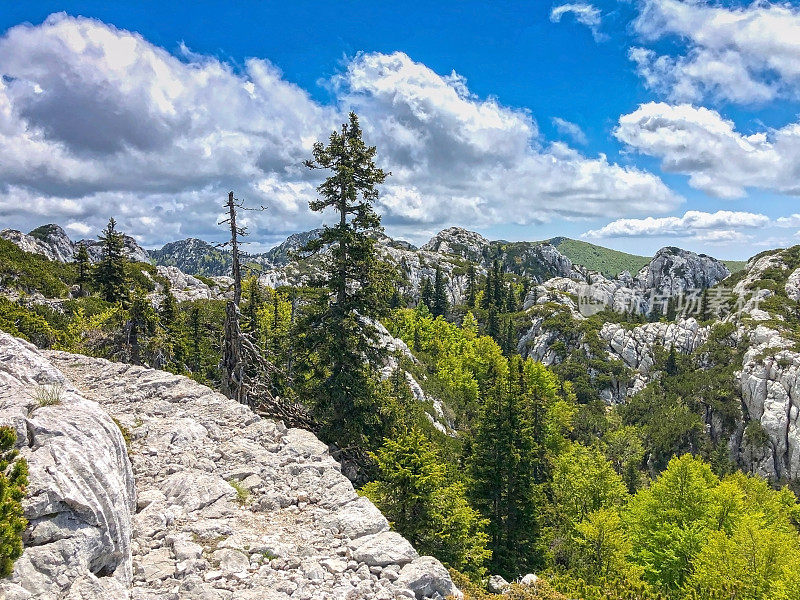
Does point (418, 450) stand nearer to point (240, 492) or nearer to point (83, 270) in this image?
point (240, 492)

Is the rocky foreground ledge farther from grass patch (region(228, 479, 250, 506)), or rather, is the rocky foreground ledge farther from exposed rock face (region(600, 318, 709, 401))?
exposed rock face (region(600, 318, 709, 401))

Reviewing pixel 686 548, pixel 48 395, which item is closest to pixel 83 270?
pixel 48 395

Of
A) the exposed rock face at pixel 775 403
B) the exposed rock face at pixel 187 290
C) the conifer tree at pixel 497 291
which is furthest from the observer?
the conifer tree at pixel 497 291

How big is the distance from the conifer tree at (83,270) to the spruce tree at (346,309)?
114ft

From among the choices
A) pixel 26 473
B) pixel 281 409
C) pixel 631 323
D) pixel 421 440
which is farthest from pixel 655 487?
pixel 631 323

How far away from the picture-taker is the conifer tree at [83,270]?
43.6m

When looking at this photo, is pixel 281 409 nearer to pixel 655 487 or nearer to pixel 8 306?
pixel 8 306

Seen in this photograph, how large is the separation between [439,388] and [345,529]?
153 feet

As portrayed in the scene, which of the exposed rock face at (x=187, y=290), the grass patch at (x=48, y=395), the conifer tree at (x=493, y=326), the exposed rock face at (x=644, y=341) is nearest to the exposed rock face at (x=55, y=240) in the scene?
the exposed rock face at (x=187, y=290)

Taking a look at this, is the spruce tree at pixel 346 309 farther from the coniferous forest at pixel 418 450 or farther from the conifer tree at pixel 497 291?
the conifer tree at pixel 497 291

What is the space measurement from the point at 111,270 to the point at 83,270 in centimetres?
948

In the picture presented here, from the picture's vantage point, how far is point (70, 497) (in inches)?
242

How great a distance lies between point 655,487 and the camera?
2919 centimetres

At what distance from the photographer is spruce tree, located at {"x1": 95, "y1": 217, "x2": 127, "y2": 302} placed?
39.8 metres
